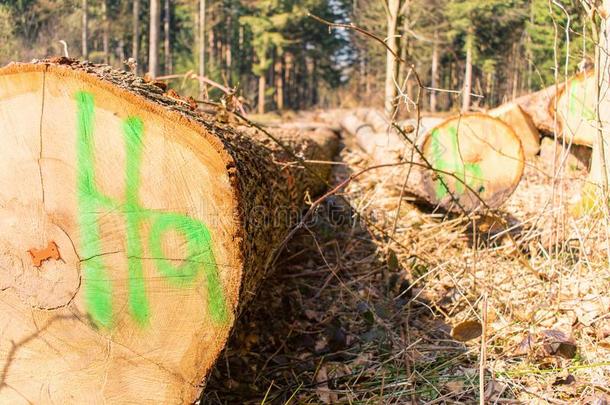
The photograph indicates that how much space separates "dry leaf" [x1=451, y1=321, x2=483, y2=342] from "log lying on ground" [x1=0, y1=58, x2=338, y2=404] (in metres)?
0.88

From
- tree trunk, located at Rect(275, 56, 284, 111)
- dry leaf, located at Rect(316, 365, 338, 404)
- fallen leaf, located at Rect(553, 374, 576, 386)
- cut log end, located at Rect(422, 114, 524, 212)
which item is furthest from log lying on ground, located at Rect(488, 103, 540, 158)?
tree trunk, located at Rect(275, 56, 284, 111)

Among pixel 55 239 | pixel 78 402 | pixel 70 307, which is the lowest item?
pixel 78 402

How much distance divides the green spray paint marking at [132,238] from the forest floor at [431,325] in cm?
61

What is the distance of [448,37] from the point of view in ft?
79.4

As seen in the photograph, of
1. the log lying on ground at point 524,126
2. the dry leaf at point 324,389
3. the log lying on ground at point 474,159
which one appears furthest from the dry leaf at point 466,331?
the log lying on ground at point 524,126

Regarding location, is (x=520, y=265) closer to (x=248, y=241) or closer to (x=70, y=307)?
(x=248, y=241)

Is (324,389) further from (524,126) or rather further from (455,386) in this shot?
(524,126)

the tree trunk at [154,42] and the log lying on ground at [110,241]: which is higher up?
the tree trunk at [154,42]

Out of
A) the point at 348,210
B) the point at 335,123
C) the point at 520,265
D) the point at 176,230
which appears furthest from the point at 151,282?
the point at 335,123

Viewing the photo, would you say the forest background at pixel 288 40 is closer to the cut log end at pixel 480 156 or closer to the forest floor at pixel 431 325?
the cut log end at pixel 480 156

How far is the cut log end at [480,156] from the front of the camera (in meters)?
3.37

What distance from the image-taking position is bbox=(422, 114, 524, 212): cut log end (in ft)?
11.0

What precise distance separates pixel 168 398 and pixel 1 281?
2.05 ft

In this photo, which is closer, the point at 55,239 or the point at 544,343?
the point at 55,239
